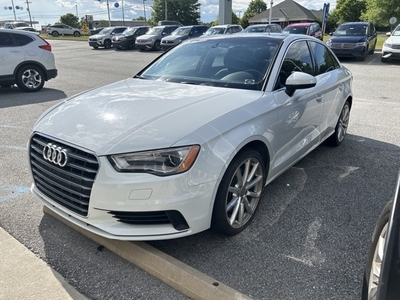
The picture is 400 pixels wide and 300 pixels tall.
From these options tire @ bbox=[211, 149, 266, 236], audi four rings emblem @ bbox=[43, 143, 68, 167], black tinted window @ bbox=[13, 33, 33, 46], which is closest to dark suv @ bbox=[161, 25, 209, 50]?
black tinted window @ bbox=[13, 33, 33, 46]

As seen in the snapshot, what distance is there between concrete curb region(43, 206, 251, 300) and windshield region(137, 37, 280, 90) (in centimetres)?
173

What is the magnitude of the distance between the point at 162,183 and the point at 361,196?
7.94 ft

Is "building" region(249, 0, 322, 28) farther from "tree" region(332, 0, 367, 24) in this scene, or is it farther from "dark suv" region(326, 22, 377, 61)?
"dark suv" region(326, 22, 377, 61)

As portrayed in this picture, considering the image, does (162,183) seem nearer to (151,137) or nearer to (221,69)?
(151,137)

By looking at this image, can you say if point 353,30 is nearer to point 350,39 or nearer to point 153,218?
point 350,39

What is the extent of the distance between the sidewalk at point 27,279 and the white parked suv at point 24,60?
8.02 m

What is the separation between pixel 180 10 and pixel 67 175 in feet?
251

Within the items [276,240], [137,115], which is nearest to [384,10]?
[276,240]

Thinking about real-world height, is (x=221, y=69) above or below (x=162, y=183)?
above

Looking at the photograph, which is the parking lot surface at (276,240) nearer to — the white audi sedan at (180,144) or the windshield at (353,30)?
the white audi sedan at (180,144)

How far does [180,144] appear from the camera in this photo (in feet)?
7.79

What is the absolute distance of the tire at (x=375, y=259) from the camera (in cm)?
195

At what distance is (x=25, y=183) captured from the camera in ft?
13.3

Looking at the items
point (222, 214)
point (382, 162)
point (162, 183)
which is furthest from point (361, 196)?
point (162, 183)
